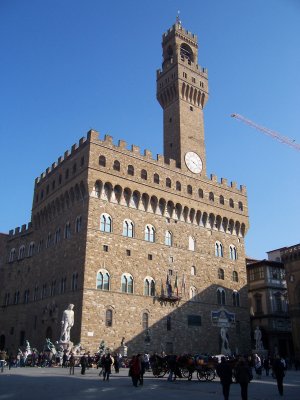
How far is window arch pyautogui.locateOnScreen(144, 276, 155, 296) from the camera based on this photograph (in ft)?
111

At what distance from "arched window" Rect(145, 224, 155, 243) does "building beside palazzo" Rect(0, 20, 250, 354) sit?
92 mm

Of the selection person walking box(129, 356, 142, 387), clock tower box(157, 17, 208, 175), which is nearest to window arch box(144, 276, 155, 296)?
clock tower box(157, 17, 208, 175)

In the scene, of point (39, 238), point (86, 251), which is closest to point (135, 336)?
point (86, 251)

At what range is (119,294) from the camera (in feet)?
104

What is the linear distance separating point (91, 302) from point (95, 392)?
16175 millimetres

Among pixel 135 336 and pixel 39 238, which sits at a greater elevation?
pixel 39 238

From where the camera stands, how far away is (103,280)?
31375 millimetres

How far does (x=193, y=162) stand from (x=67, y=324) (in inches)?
799

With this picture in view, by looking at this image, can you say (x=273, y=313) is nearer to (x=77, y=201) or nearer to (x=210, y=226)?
(x=210, y=226)

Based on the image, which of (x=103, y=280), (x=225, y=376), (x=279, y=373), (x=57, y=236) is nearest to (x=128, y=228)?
(x=103, y=280)

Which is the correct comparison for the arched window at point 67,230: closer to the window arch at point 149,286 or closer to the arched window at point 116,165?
the arched window at point 116,165

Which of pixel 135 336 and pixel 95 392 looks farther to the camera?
pixel 135 336

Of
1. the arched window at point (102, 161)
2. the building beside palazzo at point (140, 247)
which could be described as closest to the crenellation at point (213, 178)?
the building beside palazzo at point (140, 247)

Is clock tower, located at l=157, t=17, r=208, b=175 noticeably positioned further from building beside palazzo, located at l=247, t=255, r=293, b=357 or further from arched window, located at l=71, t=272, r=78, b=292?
arched window, located at l=71, t=272, r=78, b=292
